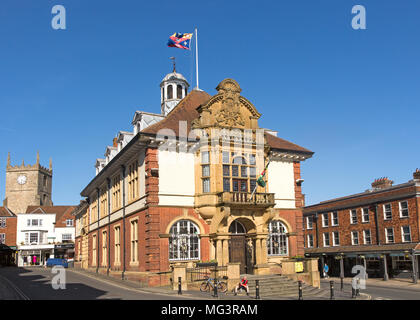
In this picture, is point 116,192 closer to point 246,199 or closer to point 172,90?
point 172,90

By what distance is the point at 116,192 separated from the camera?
108ft

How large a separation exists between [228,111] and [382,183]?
2743 cm

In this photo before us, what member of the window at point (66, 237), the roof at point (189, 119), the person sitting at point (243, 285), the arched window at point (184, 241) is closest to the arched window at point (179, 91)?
the roof at point (189, 119)

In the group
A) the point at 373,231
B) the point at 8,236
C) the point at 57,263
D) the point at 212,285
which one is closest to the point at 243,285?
the point at 212,285

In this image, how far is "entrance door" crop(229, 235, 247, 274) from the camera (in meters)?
27.1

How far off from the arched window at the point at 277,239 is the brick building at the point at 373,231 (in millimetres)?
12931

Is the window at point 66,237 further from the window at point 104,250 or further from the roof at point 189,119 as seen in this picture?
the roof at point 189,119

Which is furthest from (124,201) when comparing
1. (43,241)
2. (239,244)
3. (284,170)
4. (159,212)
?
(43,241)

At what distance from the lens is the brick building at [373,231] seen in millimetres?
38812

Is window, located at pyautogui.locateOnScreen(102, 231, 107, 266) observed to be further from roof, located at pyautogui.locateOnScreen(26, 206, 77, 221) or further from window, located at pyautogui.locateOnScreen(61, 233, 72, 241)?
roof, located at pyautogui.locateOnScreen(26, 206, 77, 221)

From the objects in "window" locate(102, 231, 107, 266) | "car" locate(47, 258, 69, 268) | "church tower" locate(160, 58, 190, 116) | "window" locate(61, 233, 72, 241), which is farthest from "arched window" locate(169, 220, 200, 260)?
"window" locate(61, 233, 72, 241)

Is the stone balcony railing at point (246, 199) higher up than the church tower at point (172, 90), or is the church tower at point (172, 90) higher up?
the church tower at point (172, 90)

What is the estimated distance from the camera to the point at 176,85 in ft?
123

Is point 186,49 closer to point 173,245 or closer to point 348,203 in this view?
point 173,245
